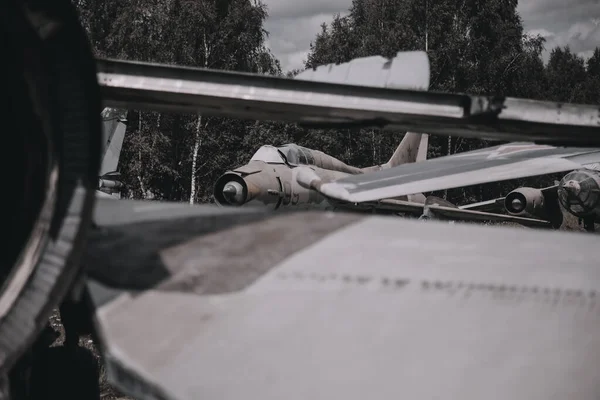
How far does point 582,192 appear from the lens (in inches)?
452

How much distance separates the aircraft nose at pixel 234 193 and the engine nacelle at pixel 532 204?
248 inches

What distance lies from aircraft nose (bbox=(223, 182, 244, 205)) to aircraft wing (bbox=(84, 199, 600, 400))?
9.67 metres

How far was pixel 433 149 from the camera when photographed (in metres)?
33.3

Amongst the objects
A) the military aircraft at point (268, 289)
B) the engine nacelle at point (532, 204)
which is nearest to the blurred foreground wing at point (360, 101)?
the military aircraft at point (268, 289)

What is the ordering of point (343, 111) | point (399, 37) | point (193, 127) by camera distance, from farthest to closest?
1. point (399, 37)
2. point (193, 127)
3. point (343, 111)

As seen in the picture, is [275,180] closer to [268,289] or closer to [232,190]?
[232,190]

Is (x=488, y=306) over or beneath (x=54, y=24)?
beneath

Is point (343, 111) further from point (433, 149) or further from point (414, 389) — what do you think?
point (433, 149)

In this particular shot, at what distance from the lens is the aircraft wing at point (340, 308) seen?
4.79 feet

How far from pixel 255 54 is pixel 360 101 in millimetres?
27000

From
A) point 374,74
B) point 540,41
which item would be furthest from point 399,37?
point 374,74

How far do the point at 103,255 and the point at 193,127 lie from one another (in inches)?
999

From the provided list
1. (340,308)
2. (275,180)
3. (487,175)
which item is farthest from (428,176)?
(275,180)

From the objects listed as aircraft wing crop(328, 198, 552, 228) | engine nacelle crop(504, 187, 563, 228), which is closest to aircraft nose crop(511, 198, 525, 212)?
engine nacelle crop(504, 187, 563, 228)
